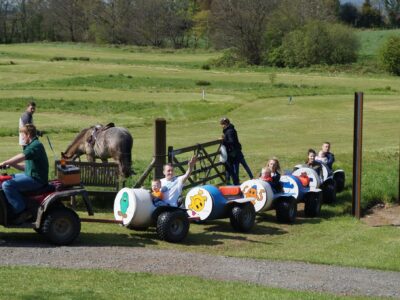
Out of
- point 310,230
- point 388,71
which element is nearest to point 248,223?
point 310,230

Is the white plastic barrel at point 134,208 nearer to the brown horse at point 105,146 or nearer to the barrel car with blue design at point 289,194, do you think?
the barrel car with blue design at point 289,194

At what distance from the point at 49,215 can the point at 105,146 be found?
7.93 metres

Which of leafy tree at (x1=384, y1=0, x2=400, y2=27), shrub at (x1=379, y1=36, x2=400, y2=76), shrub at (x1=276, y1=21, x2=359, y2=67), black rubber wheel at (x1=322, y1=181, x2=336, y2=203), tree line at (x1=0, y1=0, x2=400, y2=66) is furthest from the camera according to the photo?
leafy tree at (x1=384, y1=0, x2=400, y2=27)

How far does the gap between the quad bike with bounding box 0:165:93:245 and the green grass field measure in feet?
2.04


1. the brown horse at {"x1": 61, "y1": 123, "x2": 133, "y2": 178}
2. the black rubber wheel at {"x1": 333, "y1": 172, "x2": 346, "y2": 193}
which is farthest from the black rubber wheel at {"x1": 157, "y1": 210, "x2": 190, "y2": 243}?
the black rubber wheel at {"x1": 333, "y1": 172, "x2": 346, "y2": 193}

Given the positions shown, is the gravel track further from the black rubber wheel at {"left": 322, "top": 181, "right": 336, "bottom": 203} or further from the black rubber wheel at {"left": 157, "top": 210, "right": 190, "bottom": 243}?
the black rubber wheel at {"left": 322, "top": 181, "right": 336, "bottom": 203}

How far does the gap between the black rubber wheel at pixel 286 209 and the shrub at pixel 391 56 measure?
66908 millimetres

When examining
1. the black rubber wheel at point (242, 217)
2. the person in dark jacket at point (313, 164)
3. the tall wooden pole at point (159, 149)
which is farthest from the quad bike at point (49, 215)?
the person in dark jacket at point (313, 164)

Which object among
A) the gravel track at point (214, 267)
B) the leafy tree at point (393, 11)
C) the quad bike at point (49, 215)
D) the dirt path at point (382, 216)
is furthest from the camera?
the leafy tree at point (393, 11)

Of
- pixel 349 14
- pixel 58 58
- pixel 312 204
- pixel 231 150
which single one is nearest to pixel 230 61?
pixel 58 58

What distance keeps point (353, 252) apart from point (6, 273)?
6799 mm

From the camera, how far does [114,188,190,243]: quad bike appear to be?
14.9 m

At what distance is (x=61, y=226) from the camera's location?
1368 centimetres

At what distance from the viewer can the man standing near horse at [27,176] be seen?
13430mm
